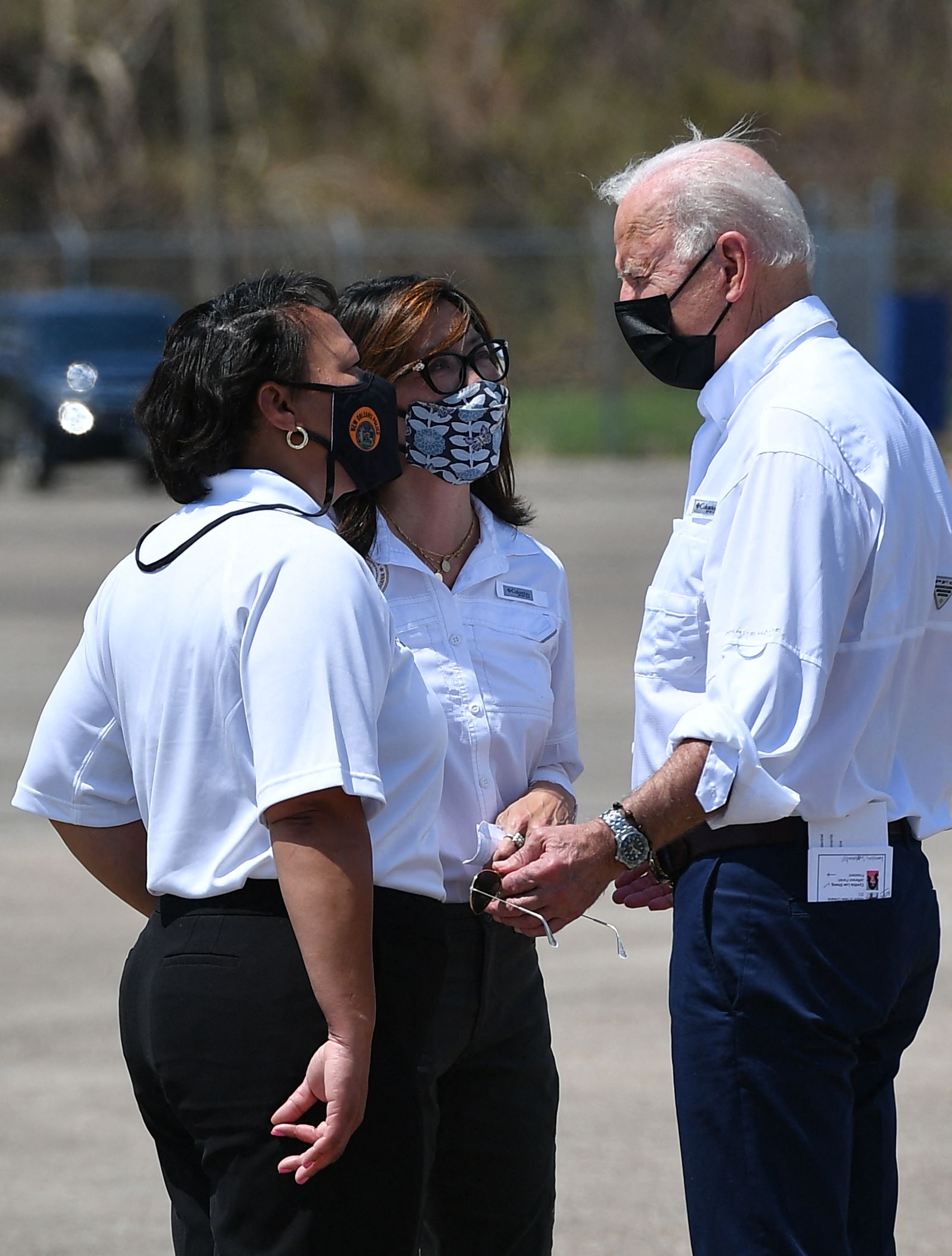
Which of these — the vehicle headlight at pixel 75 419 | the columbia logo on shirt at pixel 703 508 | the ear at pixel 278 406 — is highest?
the ear at pixel 278 406

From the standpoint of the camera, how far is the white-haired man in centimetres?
276

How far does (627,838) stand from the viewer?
287 cm

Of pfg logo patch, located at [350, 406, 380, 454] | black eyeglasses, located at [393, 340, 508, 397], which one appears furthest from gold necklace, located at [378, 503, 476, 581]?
pfg logo patch, located at [350, 406, 380, 454]

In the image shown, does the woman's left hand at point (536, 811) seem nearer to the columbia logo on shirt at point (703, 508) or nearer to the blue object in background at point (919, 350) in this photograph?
the columbia logo on shirt at point (703, 508)

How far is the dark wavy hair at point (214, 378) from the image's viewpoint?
2.62 m

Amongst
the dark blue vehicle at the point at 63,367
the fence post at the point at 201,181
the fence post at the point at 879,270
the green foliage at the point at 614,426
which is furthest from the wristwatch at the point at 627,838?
the fence post at the point at 201,181

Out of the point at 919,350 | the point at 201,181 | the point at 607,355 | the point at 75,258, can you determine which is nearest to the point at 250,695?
the point at 919,350

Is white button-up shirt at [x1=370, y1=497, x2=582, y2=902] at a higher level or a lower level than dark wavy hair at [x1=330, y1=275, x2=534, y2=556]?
lower

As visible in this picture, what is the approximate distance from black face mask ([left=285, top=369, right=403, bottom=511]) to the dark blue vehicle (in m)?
18.8

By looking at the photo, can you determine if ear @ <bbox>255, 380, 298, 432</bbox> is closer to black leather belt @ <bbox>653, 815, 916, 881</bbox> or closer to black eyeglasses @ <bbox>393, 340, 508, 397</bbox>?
black eyeglasses @ <bbox>393, 340, 508, 397</bbox>

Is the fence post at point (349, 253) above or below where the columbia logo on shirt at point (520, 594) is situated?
above

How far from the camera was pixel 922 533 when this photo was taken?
2.87 m

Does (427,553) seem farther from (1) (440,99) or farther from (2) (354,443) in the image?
(1) (440,99)

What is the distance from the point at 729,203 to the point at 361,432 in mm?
749
